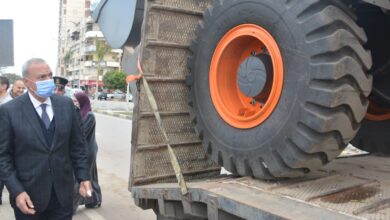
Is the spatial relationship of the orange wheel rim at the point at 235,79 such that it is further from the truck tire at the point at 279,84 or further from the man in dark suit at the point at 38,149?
the man in dark suit at the point at 38,149

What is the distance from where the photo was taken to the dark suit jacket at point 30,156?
333 cm

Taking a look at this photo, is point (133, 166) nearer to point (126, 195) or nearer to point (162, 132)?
point (162, 132)

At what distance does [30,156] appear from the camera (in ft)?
11.0

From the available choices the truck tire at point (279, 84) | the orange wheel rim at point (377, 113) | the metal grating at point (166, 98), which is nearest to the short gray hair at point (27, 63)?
the metal grating at point (166, 98)

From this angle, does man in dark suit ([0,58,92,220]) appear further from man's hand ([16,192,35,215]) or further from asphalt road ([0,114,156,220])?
asphalt road ([0,114,156,220])

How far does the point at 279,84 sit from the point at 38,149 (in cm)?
172

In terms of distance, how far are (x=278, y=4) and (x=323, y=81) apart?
581mm

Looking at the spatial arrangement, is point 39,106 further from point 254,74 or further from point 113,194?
point 113,194

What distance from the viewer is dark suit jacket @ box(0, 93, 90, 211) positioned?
333 cm

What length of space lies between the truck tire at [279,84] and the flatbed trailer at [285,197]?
15 cm

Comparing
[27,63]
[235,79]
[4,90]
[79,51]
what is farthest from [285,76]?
[79,51]

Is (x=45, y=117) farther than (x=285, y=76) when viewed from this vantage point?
Yes

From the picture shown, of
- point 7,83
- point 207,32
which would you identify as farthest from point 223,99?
point 7,83

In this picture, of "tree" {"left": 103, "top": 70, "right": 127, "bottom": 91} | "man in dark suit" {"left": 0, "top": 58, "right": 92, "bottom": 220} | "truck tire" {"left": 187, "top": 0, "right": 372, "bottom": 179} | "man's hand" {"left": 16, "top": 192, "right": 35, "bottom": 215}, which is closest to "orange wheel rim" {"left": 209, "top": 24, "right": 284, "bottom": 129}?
"truck tire" {"left": 187, "top": 0, "right": 372, "bottom": 179}
